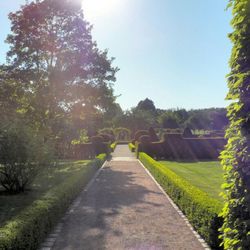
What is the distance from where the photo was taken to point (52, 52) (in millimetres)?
22125

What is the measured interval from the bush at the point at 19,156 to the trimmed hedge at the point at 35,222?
247 cm

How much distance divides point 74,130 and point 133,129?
48645mm

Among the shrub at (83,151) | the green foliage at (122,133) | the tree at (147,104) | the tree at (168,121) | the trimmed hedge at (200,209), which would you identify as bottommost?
the trimmed hedge at (200,209)

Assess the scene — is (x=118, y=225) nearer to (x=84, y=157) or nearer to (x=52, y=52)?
(x=52, y=52)

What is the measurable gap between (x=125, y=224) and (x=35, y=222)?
2.40 meters

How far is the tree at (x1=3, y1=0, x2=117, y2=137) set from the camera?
21297 mm

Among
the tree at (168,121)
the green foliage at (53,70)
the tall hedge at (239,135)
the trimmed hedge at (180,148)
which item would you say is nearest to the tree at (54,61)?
the green foliage at (53,70)

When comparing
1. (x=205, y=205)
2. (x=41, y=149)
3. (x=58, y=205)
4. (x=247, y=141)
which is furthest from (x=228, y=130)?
(x=41, y=149)

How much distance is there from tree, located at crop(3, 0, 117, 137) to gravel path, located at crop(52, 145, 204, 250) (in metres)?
11.3

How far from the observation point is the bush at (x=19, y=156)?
10.9 m

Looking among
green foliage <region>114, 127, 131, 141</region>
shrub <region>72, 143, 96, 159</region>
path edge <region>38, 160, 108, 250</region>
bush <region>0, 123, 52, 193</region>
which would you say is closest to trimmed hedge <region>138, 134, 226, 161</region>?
shrub <region>72, 143, 96, 159</region>

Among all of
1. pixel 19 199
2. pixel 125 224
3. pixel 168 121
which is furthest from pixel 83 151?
pixel 168 121

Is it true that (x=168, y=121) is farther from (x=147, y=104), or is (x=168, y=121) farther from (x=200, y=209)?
(x=200, y=209)

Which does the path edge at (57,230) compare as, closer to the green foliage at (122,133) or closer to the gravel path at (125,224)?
the gravel path at (125,224)
